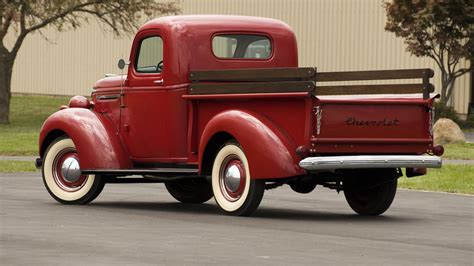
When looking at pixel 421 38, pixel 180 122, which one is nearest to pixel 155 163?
pixel 180 122

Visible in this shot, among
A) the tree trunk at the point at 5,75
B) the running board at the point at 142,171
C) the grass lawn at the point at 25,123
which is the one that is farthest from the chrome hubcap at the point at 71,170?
the tree trunk at the point at 5,75

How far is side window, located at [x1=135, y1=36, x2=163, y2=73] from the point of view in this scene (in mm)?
15336

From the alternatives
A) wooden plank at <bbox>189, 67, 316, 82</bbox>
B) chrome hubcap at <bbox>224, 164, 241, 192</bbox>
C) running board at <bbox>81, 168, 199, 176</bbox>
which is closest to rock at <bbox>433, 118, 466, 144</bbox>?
running board at <bbox>81, 168, 199, 176</bbox>

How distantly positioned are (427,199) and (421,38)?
81.0 feet

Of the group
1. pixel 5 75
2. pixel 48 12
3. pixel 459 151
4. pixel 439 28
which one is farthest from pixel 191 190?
pixel 5 75

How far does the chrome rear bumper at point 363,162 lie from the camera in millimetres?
12984

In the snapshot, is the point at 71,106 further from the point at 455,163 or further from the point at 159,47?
the point at 455,163

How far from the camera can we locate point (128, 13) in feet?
138

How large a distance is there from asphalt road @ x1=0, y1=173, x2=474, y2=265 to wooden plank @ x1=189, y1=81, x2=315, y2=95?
132 centimetres

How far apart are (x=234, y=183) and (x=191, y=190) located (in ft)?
7.73

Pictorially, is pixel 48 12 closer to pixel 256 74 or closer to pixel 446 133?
pixel 446 133

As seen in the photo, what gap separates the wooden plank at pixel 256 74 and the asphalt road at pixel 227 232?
146 cm

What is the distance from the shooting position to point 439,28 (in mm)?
41000

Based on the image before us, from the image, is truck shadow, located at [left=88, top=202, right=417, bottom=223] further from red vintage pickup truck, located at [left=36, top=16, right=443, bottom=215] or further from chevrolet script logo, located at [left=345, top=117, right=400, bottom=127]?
chevrolet script logo, located at [left=345, top=117, right=400, bottom=127]
